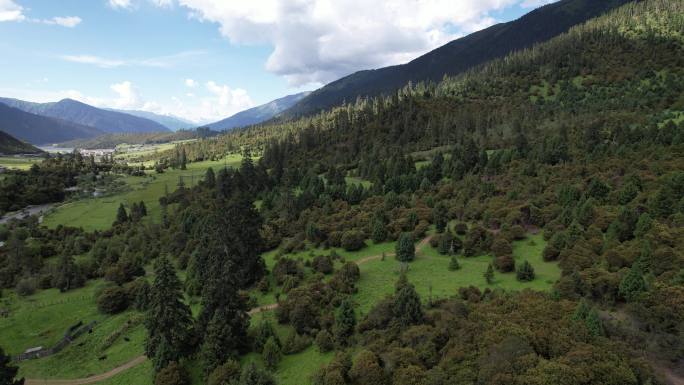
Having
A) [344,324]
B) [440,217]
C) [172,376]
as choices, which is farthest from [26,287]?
[440,217]

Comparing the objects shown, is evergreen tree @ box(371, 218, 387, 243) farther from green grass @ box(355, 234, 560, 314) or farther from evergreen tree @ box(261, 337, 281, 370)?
evergreen tree @ box(261, 337, 281, 370)

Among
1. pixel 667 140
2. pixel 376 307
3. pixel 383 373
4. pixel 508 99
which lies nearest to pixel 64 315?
pixel 376 307

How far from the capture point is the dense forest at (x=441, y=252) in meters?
30.6

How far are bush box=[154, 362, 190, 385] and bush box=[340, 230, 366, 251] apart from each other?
3335cm

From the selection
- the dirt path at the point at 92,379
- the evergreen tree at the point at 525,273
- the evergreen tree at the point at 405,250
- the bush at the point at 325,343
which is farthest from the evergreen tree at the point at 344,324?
the dirt path at the point at 92,379

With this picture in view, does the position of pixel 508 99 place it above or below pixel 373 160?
above

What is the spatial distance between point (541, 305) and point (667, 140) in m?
59.1

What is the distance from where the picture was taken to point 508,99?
6284 inches

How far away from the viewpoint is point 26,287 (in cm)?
6969

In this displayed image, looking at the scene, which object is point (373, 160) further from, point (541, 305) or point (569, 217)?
point (541, 305)

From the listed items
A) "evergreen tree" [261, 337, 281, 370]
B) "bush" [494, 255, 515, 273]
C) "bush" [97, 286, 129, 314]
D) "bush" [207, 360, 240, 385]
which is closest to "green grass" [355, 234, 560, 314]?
"bush" [494, 255, 515, 273]

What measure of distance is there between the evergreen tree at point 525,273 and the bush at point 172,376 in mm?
37781

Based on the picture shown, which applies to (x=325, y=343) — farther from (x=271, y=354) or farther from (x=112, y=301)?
(x=112, y=301)

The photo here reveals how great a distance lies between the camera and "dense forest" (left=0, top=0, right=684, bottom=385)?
30.6 metres
